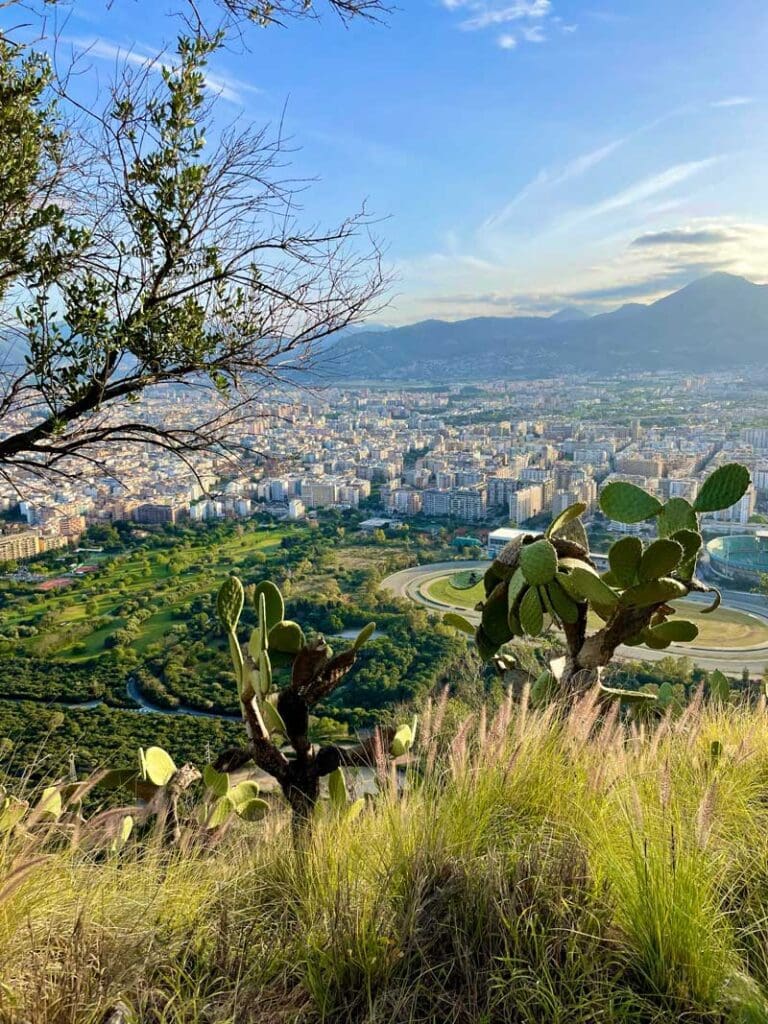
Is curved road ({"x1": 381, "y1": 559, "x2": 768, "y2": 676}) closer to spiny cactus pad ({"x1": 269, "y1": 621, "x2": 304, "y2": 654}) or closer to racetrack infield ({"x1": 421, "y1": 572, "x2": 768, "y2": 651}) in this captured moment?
racetrack infield ({"x1": 421, "y1": 572, "x2": 768, "y2": 651})

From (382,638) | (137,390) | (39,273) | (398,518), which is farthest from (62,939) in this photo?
(398,518)

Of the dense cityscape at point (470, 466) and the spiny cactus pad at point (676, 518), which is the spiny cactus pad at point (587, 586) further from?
the dense cityscape at point (470, 466)

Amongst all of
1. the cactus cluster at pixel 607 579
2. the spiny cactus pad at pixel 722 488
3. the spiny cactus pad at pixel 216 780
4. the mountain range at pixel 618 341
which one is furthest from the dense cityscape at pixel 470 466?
the mountain range at pixel 618 341

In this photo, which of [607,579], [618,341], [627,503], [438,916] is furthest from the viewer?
[618,341]

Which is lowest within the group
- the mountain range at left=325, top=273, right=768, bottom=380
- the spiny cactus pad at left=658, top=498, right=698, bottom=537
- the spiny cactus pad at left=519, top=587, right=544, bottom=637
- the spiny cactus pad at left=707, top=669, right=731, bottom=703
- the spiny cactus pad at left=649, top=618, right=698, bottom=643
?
the spiny cactus pad at left=707, top=669, right=731, bottom=703

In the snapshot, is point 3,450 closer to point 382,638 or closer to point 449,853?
point 449,853

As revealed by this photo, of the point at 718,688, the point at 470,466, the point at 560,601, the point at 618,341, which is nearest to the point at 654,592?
the point at 560,601

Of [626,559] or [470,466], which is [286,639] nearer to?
[626,559]

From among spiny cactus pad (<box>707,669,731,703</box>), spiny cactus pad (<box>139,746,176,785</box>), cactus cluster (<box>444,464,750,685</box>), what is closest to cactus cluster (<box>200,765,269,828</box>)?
spiny cactus pad (<box>139,746,176,785</box>)
